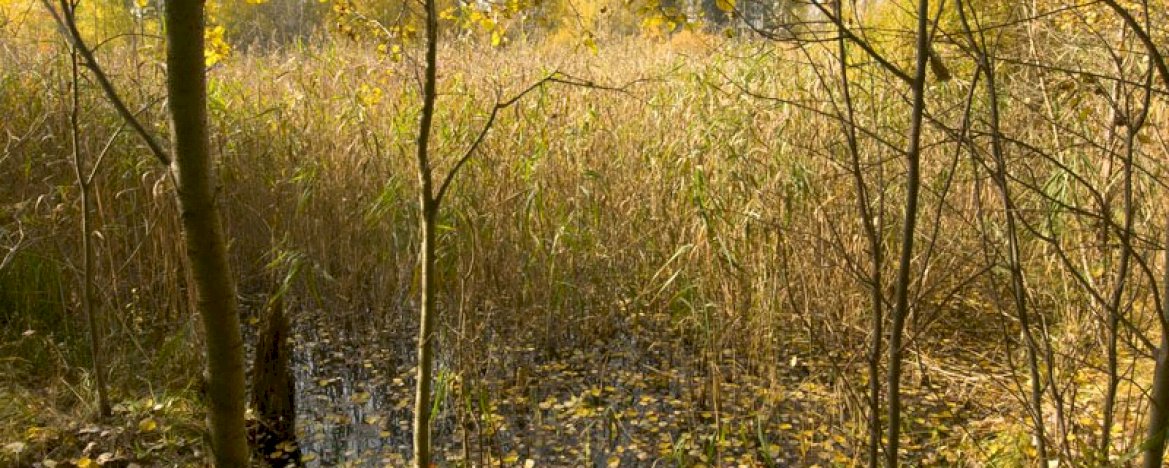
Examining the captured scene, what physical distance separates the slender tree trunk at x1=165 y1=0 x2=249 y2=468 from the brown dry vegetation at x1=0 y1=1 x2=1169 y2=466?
1268mm

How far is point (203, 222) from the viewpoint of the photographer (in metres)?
1.23

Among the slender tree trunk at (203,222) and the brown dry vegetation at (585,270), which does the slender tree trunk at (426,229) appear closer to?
the slender tree trunk at (203,222)

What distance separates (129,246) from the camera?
12.4 ft

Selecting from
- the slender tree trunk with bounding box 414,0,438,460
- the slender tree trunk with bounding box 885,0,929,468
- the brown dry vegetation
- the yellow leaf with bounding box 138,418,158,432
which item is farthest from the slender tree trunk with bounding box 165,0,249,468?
the yellow leaf with bounding box 138,418,158,432

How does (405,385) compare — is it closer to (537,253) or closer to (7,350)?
(537,253)

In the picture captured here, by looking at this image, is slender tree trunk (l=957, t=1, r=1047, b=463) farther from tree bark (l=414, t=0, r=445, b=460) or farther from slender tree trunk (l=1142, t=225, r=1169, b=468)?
tree bark (l=414, t=0, r=445, b=460)

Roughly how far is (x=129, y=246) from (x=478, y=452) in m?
1.94

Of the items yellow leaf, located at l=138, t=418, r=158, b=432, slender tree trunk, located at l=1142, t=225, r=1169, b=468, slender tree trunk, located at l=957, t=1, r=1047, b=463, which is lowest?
yellow leaf, located at l=138, t=418, r=158, b=432

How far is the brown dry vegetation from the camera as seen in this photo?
2.92m

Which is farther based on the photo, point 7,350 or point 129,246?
point 129,246

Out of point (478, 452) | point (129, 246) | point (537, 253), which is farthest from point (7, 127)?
point (478, 452)

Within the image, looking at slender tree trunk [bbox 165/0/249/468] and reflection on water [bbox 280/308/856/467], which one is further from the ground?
slender tree trunk [bbox 165/0/249/468]

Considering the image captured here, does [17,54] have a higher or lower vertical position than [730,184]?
higher

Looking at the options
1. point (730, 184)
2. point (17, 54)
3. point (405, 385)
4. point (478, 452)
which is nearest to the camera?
point (478, 452)
